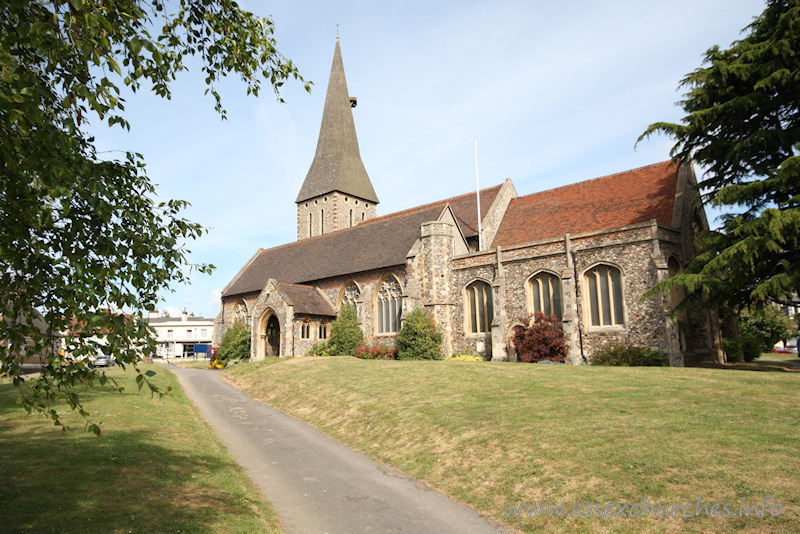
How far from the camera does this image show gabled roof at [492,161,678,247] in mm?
23922

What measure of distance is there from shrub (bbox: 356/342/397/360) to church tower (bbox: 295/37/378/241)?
67.2 ft

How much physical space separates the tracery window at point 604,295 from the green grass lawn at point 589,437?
18.1ft

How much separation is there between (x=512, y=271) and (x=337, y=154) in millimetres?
29767

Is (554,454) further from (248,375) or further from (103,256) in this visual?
(248,375)

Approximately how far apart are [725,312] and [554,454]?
21423 millimetres

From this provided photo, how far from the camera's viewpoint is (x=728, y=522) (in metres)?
5.79

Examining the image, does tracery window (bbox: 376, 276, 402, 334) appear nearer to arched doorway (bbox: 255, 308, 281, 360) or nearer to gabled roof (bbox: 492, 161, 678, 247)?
gabled roof (bbox: 492, 161, 678, 247)

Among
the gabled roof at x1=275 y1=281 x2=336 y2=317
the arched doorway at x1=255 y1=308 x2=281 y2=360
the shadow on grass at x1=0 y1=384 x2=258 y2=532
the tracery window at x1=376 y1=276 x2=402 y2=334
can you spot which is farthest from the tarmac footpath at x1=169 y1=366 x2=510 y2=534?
the arched doorway at x1=255 y1=308 x2=281 y2=360

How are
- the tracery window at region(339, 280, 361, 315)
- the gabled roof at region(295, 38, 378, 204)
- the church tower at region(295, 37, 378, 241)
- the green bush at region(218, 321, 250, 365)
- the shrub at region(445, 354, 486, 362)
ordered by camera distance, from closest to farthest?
1. the shrub at region(445, 354, 486, 362)
2. the tracery window at region(339, 280, 361, 315)
3. the green bush at region(218, 321, 250, 365)
4. the church tower at region(295, 37, 378, 241)
5. the gabled roof at region(295, 38, 378, 204)

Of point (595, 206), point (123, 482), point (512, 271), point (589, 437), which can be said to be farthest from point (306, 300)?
point (589, 437)

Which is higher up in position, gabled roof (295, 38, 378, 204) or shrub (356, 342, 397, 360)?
gabled roof (295, 38, 378, 204)

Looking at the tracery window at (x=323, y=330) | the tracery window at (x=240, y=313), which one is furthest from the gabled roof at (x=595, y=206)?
the tracery window at (x=240, y=313)

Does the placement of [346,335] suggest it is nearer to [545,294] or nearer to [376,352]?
[376,352]

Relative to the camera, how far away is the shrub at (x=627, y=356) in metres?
19.7
